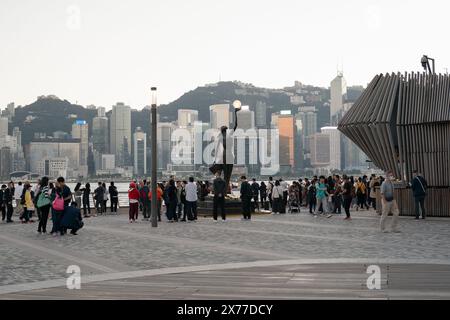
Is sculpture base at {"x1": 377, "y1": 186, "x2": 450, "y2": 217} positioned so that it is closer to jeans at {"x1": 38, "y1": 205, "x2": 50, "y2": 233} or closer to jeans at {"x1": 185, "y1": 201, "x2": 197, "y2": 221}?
jeans at {"x1": 185, "y1": 201, "x2": 197, "y2": 221}

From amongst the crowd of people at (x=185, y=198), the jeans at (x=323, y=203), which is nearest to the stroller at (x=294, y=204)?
the crowd of people at (x=185, y=198)

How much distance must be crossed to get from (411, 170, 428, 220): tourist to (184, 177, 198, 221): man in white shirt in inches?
283

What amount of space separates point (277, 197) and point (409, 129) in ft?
22.5

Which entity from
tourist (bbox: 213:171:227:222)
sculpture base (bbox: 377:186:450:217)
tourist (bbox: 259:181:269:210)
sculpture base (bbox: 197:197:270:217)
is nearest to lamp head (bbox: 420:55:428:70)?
sculpture base (bbox: 377:186:450:217)

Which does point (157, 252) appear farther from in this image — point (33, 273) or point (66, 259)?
point (33, 273)

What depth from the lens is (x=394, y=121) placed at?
22453 mm

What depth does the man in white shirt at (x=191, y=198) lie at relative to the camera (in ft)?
71.4

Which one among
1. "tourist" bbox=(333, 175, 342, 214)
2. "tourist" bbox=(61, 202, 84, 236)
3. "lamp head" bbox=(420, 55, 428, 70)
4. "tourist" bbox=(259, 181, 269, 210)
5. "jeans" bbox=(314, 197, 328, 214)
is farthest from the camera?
"tourist" bbox=(259, 181, 269, 210)

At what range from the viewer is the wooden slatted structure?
70.1ft

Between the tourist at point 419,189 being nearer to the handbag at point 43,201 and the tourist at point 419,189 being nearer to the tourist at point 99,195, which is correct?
the handbag at point 43,201

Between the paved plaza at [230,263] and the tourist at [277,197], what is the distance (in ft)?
28.2

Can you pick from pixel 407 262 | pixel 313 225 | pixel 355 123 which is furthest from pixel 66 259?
pixel 355 123
